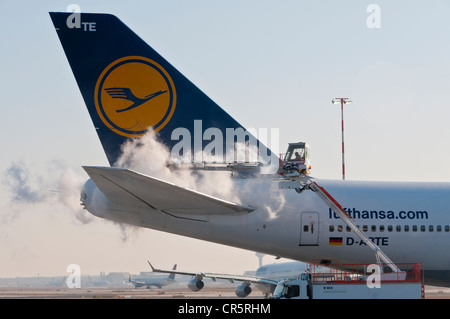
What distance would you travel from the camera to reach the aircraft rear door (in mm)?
24433

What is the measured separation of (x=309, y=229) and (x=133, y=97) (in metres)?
8.18

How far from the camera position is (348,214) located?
24641 millimetres

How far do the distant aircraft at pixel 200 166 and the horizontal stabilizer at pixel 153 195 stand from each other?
0.07 meters

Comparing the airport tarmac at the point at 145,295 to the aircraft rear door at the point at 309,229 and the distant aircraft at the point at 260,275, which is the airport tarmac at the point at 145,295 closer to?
the distant aircraft at the point at 260,275

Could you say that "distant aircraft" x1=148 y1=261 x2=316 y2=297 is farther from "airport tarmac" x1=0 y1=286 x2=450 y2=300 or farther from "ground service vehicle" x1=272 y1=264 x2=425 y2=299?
"ground service vehicle" x1=272 y1=264 x2=425 y2=299

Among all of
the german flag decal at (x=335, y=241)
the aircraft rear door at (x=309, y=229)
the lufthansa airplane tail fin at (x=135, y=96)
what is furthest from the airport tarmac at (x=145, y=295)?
the lufthansa airplane tail fin at (x=135, y=96)

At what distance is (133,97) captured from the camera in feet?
76.2

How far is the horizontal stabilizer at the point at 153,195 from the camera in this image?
18436 millimetres

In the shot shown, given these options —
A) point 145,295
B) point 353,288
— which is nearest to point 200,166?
point 353,288
